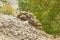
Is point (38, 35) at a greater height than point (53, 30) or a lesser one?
lesser

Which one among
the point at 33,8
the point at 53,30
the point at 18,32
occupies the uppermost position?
the point at 33,8

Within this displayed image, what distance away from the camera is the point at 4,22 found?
1009 cm

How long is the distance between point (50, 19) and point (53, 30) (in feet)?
2.64

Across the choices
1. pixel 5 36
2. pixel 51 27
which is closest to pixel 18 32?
pixel 5 36

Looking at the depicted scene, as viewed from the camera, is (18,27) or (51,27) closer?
(18,27)

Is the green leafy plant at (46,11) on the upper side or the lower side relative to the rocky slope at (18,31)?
upper

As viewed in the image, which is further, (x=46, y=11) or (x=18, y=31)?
(x=46, y=11)

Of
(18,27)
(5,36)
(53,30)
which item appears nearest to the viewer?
(5,36)

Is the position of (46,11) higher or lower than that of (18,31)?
higher

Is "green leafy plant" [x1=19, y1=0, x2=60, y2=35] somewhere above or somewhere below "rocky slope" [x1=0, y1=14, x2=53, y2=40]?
A: above

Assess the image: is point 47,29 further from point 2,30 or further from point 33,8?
point 2,30

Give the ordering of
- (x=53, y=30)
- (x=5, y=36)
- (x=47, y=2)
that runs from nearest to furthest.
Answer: (x=5, y=36), (x=53, y=30), (x=47, y=2)

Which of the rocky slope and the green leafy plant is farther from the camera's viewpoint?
the green leafy plant

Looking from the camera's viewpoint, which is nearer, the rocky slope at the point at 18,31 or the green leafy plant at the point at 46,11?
the rocky slope at the point at 18,31
